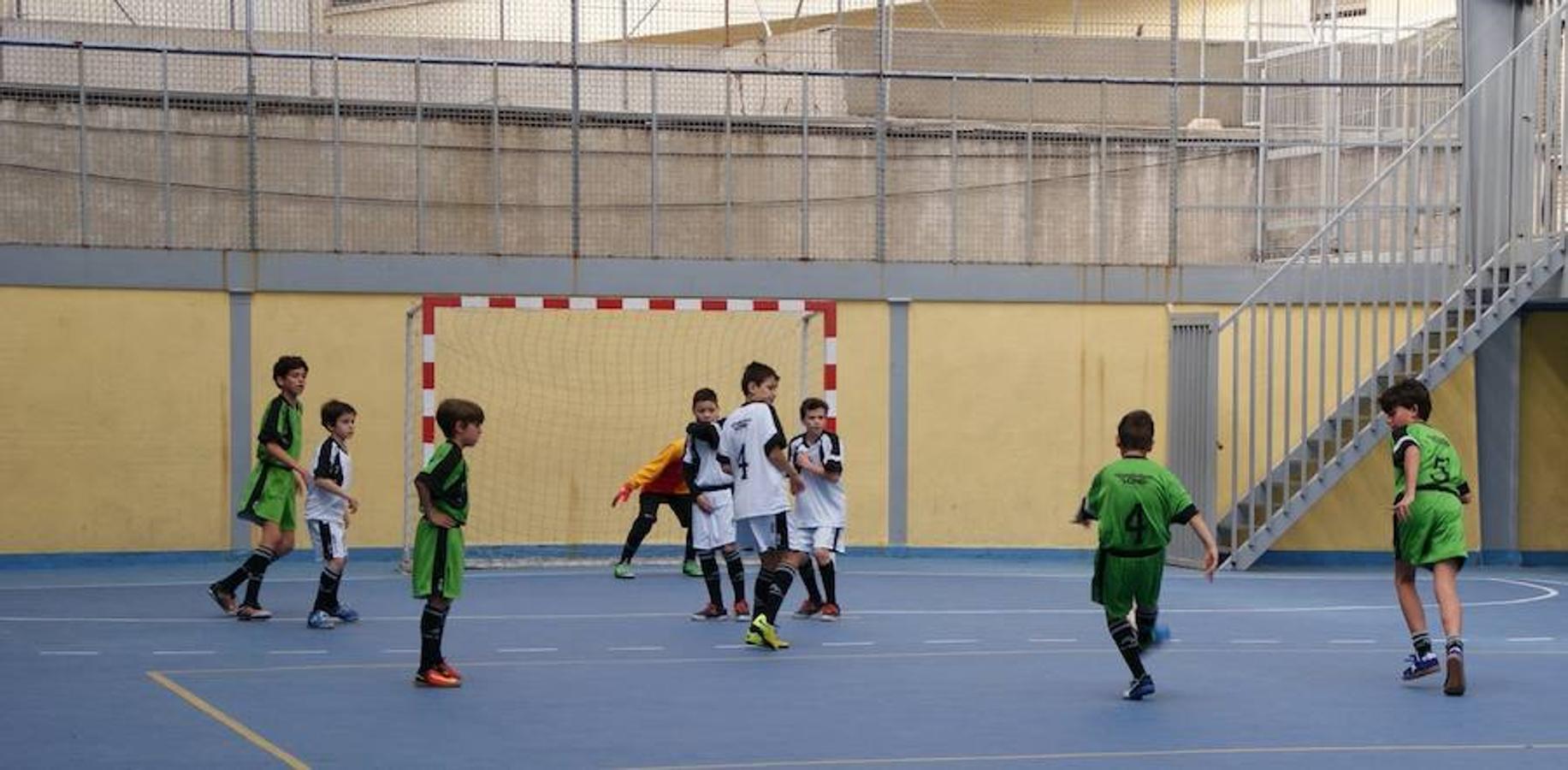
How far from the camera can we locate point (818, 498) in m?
14.6

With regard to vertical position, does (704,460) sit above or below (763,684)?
above

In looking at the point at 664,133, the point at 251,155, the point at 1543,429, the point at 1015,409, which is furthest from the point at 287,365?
the point at 1543,429

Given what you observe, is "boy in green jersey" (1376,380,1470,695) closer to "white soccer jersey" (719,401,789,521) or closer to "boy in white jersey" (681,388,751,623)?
"white soccer jersey" (719,401,789,521)

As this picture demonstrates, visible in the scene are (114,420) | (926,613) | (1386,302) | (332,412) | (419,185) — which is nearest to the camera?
(332,412)

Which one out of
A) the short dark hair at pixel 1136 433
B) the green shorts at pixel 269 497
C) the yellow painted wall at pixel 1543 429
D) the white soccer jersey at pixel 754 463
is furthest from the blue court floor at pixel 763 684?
the yellow painted wall at pixel 1543 429

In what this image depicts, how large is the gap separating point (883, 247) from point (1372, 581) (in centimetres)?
537

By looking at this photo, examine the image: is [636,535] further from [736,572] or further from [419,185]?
[419,185]

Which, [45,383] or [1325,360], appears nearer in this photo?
[45,383]

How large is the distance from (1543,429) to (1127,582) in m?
11.2

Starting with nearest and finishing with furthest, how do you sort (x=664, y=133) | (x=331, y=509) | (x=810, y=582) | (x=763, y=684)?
(x=763, y=684) → (x=331, y=509) → (x=810, y=582) → (x=664, y=133)

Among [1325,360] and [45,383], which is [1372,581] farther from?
[45,383]

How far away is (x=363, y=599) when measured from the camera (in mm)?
16266

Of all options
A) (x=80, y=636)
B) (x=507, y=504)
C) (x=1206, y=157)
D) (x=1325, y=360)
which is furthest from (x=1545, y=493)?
(x=80, y=636)

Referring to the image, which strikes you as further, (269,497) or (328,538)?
(269,497)
